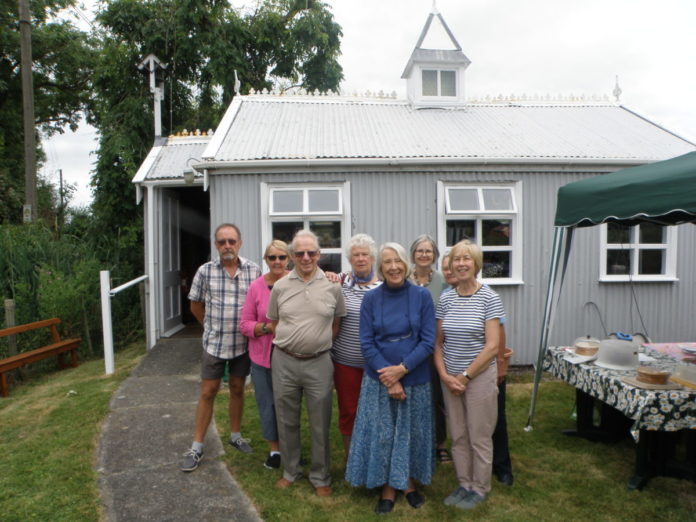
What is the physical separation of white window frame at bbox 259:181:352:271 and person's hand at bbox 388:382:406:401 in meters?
3.47

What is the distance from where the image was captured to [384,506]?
121 inches

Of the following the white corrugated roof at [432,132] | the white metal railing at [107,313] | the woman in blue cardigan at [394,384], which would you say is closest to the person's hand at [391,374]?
the woman in blue cardigan at [394,384]

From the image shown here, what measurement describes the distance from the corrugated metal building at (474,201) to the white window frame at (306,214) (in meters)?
0.01

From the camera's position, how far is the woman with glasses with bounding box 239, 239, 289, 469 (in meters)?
3.51

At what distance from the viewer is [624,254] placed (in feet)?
22.5

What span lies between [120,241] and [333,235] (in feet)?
18.0

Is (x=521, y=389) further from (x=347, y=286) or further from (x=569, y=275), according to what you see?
(x=347, y=286)

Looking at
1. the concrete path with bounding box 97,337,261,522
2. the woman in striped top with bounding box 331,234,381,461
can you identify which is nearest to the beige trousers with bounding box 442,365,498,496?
the woman in striped top with bounding box 331,234,381,461

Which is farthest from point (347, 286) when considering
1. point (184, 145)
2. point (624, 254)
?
point (184, 145)

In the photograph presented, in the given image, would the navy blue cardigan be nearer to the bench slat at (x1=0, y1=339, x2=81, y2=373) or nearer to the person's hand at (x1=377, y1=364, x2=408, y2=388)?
the person's hand at (x1=377, y1=364, x2=408, y2=388)

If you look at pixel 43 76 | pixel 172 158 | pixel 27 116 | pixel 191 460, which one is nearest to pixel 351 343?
pixel 191 460

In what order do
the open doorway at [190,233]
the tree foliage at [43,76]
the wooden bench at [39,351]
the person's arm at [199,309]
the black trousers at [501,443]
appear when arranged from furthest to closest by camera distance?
the tree foliage at [43,76] → the open doorway at [190,233] → the wooden bench at [39,351] → the person's arm at [199,309] → the black trousers at [501,443]

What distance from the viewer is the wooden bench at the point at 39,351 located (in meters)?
6.11

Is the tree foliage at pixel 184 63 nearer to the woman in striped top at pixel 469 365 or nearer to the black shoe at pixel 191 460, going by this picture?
the black shoe at pixel 191 460
